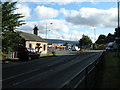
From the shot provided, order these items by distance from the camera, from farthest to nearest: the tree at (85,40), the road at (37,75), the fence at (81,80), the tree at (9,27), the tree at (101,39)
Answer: the tree at (101,39)
the tree at (85,40)
the tree at (9,27)
the road at (37,75)
the fence at (81,80)

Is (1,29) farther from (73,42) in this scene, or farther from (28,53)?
(73,42)

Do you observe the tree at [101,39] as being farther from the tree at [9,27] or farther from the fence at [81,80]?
the fence at [81,80]

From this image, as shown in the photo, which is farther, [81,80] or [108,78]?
[108,78]

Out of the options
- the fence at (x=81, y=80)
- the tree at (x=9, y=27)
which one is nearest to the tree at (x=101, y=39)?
the tree at (x=9, y=27)

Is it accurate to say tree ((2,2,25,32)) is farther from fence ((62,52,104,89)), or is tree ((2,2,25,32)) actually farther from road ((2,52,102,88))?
fence ((62,52,104,89))

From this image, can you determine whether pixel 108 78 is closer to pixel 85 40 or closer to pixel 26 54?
pixel 26 54

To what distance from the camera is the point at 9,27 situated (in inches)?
1089

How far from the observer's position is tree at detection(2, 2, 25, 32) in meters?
27.0

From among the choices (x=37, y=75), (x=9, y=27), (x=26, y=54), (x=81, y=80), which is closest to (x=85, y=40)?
(x=26, y=54)

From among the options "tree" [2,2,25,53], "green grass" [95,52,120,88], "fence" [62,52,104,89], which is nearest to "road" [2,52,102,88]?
"fence" [62,52,104,89]

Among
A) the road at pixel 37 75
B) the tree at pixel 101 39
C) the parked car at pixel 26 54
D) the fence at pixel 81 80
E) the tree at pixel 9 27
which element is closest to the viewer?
the fence at pixel 81 80

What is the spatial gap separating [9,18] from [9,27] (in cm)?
112

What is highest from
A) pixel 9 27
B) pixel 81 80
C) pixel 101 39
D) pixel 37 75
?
pixel 101 39

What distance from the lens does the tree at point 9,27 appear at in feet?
87.6
